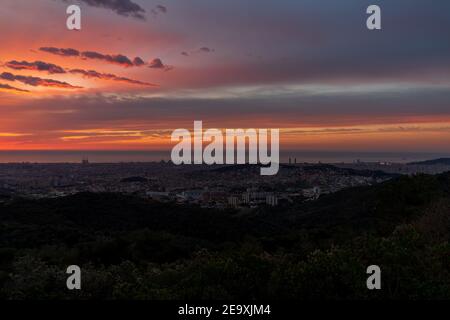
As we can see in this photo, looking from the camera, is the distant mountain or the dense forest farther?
the distant mountain

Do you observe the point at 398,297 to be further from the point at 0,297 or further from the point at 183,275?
the point at 0,297

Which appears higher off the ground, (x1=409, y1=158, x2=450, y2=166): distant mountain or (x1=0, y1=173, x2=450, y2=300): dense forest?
(x1=409, y1=158, x2=450, y2=166): distant mountain

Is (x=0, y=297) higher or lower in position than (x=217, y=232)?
higher

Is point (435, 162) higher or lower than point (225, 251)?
higher

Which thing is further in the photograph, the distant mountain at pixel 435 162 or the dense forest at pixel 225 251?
the distant mountain at pixel 435 162

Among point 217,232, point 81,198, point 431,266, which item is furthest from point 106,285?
point 81,198

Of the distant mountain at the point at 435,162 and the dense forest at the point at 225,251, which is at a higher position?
the distant mountain at the point at 435,162

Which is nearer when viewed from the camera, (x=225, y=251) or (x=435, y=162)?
(x=225, y=251)
